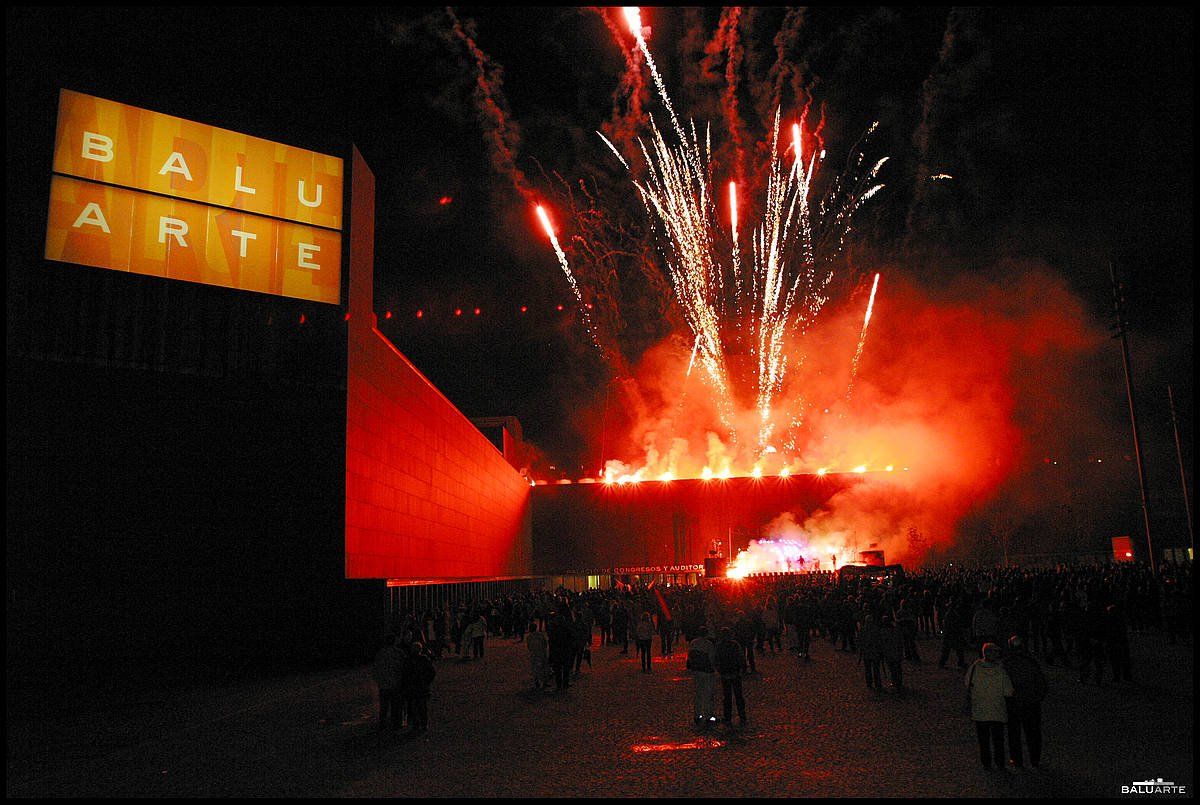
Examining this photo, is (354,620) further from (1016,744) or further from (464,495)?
(464,495)

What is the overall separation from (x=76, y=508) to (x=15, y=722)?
224 inches

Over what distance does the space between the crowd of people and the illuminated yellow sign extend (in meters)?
9.74

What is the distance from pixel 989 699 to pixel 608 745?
13.3 ft

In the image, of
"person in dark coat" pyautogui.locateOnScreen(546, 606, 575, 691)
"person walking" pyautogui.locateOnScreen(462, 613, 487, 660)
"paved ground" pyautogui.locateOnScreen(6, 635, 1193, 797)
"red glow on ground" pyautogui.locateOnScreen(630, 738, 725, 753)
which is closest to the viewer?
"paved ground" pyautogui.locateOnScreen(6, 635, 1193, 797)

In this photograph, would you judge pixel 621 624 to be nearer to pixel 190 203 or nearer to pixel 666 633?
pixel 666 633

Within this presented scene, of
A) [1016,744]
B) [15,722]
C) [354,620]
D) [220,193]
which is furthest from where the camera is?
[220,193]

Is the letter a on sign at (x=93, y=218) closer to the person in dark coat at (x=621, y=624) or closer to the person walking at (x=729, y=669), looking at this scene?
the person in dark coat at (x=621, y=624)

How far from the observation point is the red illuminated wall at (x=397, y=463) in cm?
2283

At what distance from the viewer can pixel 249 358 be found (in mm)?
20156

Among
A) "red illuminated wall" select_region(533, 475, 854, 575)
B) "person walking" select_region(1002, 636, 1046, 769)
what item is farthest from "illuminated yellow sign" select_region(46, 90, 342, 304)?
"red illuminated wall" select_region(533, 475, 854, 575)

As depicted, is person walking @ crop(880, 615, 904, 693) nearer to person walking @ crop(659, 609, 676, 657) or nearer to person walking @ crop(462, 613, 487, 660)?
person walking @ crop(659, 609, 676, 657)

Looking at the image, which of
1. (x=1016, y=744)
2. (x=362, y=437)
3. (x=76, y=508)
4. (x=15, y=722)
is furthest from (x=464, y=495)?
(x=1016, y=744)

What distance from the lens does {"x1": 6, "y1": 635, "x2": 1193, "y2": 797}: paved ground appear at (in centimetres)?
768

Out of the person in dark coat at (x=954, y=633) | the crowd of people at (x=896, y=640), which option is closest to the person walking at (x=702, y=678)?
the crowd of people at (x=896, y=640)
